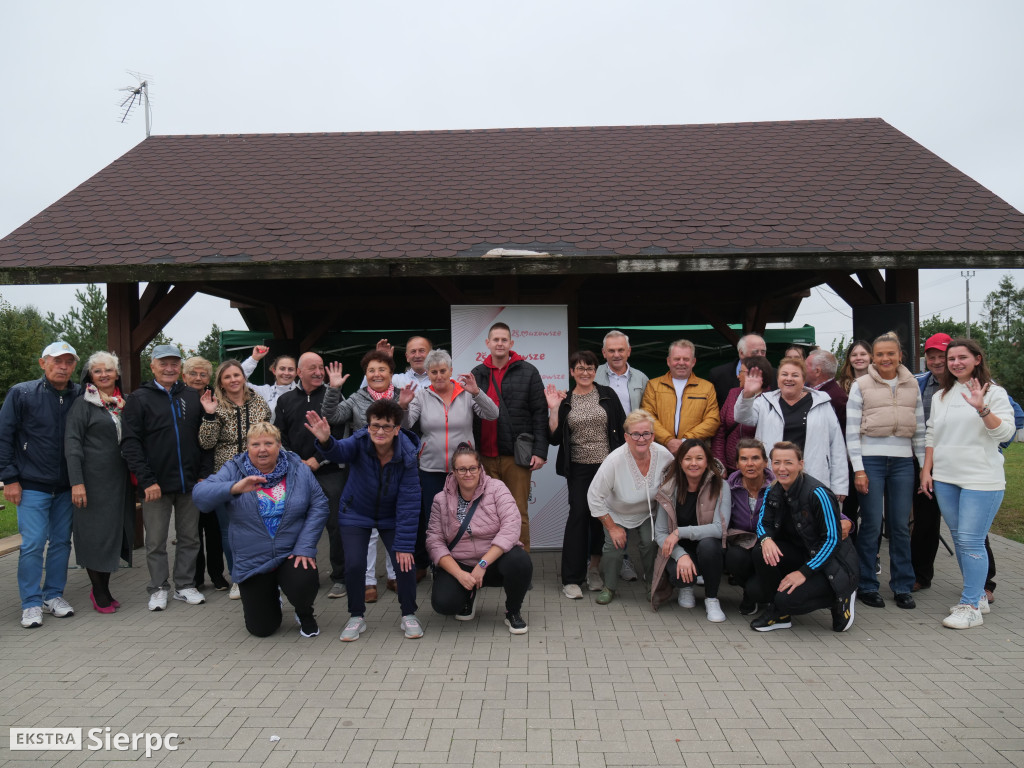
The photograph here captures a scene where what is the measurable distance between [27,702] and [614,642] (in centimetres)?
312

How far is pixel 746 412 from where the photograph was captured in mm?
4848

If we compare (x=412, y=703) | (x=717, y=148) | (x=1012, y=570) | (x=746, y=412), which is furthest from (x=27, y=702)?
(x=717, y=148)

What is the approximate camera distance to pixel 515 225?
6891 millimetres

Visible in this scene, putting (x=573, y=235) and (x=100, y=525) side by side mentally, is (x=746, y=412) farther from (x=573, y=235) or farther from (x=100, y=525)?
(x=100, y=525)

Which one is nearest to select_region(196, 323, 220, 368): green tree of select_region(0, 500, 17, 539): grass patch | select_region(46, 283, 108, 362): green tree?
select_region(46, 283, 108, 362): green tree

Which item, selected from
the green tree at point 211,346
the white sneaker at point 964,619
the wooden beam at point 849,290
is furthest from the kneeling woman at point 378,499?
the green tree at point 211,346

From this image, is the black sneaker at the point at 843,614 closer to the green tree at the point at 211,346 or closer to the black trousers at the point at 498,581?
the black trousers at the point at 498,581

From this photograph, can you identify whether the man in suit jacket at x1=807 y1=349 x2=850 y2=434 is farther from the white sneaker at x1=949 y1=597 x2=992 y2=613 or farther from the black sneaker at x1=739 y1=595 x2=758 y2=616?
the black sneaker at x1=739 y1=595 x2=758 y2=616

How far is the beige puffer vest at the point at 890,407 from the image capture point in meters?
4.64

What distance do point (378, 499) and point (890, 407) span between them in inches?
136

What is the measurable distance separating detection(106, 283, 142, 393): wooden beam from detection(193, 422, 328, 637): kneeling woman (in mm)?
3020

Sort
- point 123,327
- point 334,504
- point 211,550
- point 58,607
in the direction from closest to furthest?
point 58,607, point 334,504, point 211,550, point 123,327

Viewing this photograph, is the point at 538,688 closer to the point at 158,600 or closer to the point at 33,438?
the point at 158,600

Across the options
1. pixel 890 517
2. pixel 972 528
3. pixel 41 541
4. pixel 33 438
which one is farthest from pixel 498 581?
pixel 33 438
